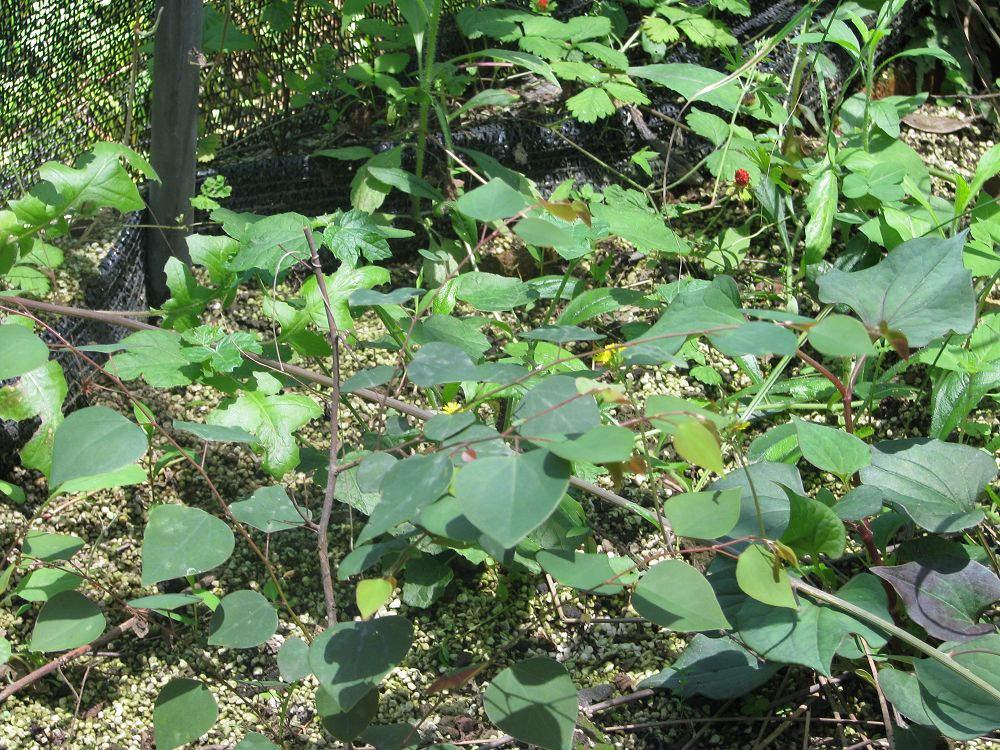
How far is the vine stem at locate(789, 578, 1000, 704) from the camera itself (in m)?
0.98

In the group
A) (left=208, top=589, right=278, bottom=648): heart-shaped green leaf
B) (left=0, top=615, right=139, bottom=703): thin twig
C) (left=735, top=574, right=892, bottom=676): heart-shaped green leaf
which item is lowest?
(left=0, top=615, right=139, bottom=703): thin twig

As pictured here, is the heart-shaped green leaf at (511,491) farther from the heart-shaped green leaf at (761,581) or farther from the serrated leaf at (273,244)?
the serrated leaf at (273,244)

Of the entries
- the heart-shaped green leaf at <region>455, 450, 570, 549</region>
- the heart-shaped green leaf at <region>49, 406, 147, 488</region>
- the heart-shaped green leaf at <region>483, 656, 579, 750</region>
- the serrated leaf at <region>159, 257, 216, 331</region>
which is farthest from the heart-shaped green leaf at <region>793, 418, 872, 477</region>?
the serrated leaf at <region>159, 257, 216, 331</region>

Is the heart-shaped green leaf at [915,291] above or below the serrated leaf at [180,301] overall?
above

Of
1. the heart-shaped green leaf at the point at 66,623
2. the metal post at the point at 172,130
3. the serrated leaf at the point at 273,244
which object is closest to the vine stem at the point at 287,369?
the serrated leaf at the point at 273,244

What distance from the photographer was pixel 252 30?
6.84ft

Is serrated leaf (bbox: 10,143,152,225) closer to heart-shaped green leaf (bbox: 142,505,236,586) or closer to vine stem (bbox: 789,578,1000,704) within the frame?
heart-shaped green leaf (bbox: 142,505,236,586)

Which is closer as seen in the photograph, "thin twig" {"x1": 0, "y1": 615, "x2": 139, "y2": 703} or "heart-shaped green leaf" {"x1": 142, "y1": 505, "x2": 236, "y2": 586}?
"heart-shaped green leaf" {"x1": 142, "y1": 505, "x2": 236, "y2": 586}

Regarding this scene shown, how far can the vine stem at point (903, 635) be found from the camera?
0.98m

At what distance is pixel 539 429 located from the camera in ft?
2.50

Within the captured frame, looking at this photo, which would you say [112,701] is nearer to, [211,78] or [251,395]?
[251,395]

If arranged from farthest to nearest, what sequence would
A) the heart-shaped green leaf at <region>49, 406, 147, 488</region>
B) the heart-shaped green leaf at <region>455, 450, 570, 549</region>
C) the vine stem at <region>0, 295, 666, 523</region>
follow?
the vine stem at <region>0, 295, 666, 523</region>, the heart-shaped green leaf at <region>49, 406, 147, 488</region>, the heart-shaped green leaf at <region>455, 450, 570, 549</region>

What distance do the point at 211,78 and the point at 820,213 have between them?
1319 mm

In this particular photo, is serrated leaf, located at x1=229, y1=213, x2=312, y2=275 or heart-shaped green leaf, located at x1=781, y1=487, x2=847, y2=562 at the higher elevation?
serrated leaf, located at x1=229, y1=213, x2=312, y2=275
